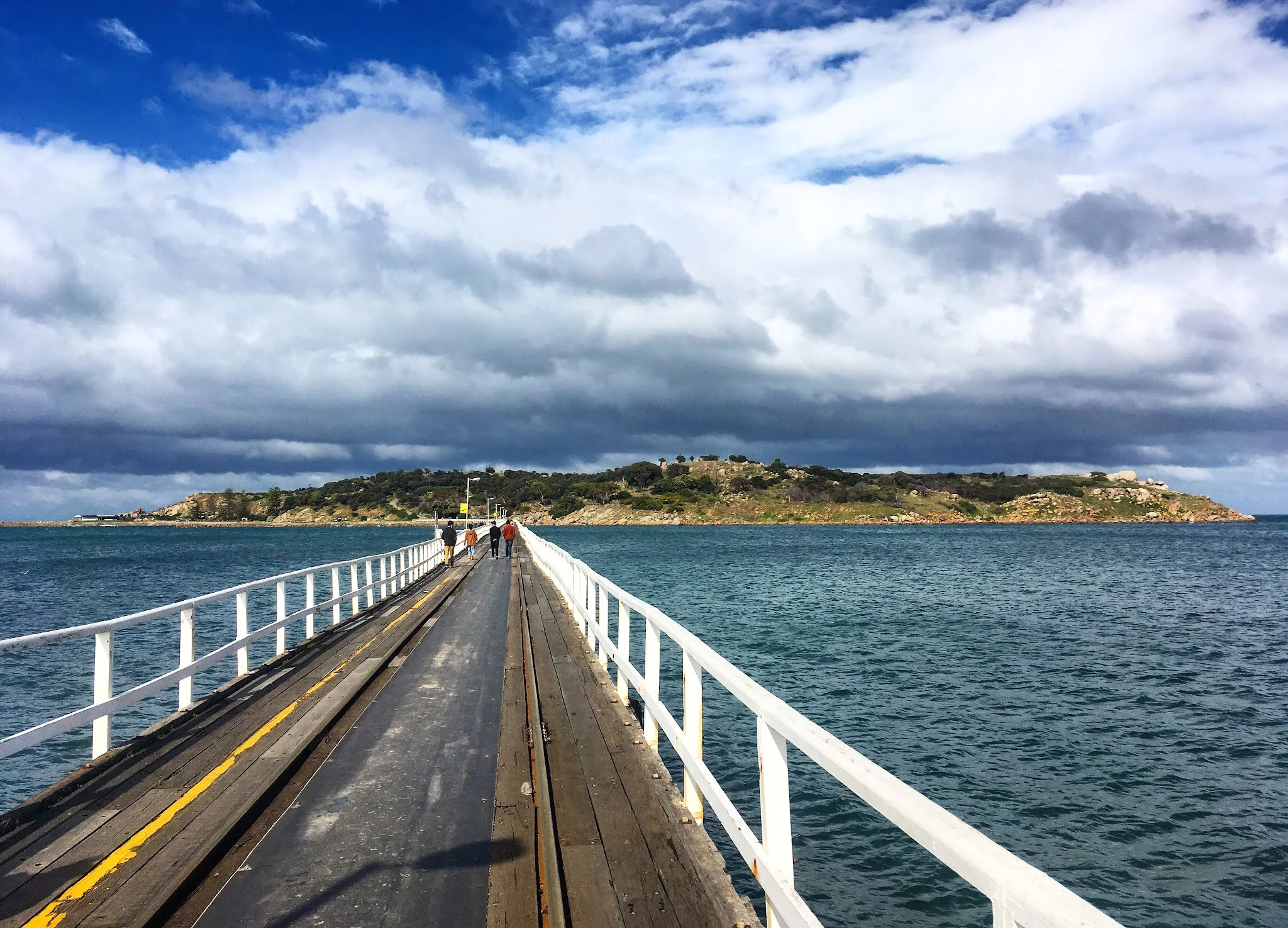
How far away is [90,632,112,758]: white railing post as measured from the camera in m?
8.38

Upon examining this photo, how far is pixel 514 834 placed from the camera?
628 centimetres

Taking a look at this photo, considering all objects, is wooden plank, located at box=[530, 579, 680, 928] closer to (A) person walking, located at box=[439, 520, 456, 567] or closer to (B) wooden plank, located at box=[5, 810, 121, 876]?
(B) wooden plank, located at box=[5, 810, 121, 876]

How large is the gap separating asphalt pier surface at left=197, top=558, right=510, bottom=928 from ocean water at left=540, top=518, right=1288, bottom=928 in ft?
12.7

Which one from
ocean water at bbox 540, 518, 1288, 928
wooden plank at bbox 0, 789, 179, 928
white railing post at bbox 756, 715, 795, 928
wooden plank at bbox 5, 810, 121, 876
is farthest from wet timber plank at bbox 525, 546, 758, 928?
wooden plank at bbox 5, 810, 121, 876

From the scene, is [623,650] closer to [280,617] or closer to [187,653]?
[187,653]

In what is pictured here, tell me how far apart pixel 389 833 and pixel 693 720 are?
7.87 ft

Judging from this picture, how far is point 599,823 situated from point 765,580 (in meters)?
50.3

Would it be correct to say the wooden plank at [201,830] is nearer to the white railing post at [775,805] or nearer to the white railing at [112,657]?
the white railing at [112,657]

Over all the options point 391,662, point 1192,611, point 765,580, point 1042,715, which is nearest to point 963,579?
point 765,580

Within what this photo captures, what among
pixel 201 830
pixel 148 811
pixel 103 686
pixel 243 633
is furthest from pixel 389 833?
pixel 243 633

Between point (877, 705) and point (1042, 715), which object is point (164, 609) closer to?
point (877, 705)

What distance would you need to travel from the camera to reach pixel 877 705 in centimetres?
1912

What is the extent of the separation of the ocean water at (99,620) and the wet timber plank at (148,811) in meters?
5.37

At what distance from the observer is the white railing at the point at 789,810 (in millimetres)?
2180
